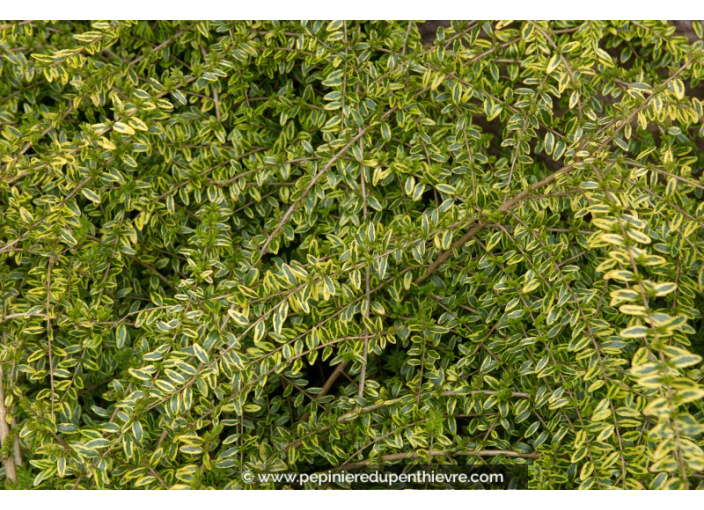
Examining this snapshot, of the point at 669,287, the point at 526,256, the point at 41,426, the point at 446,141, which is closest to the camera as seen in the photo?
the point at 669,287

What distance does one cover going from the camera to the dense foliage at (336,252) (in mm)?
1515

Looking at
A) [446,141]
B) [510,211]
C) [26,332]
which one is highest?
[446,141]

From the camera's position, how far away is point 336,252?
161 centimetres

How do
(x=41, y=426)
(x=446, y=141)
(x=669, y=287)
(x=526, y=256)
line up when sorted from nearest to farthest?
(x=669, y=287) → (x=41, y=426) → (x=526, y=256) → (x=446, y=141)

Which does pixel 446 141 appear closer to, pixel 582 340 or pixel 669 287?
pixel 582 340

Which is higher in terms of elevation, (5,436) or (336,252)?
(336,252)

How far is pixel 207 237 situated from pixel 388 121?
2.16ft

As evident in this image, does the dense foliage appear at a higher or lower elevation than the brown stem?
higher

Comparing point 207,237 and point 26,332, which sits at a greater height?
point 207,237

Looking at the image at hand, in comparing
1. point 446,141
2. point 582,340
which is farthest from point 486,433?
point 446,141

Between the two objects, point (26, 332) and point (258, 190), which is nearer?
point (26, 332)

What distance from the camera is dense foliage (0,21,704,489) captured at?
1515 mm

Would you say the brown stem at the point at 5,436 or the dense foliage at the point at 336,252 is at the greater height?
the dense foliage at the point at 336,252

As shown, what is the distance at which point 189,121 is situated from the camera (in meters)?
1.88
